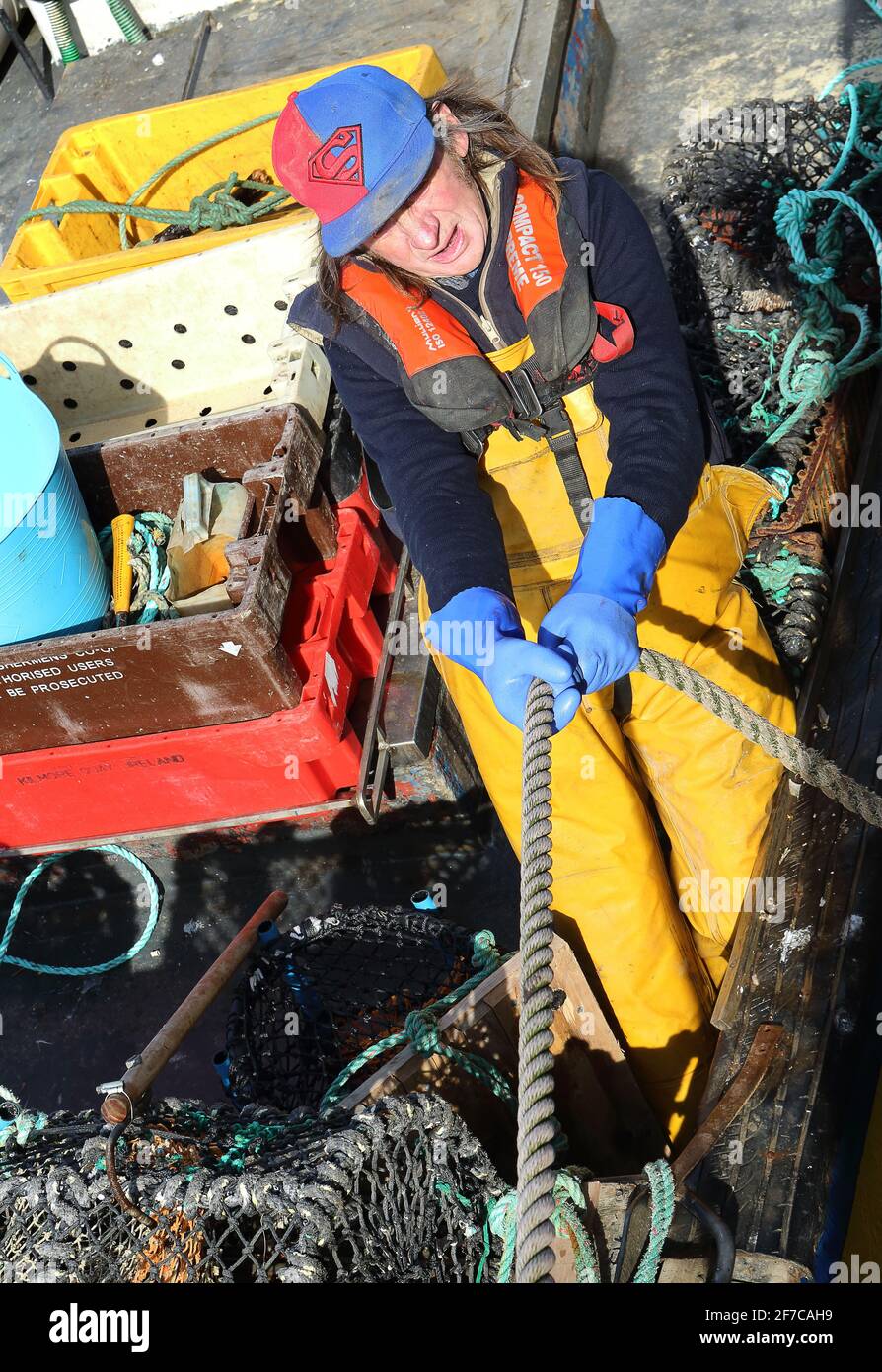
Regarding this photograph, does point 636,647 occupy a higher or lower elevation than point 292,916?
higher

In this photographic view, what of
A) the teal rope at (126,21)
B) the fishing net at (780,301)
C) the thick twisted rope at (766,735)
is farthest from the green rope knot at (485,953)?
the teal rope at (126,21)

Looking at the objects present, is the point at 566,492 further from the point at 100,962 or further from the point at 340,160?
the point at 100,962

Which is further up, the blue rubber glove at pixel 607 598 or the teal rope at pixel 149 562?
the blue rubber glove at pixel 607 598

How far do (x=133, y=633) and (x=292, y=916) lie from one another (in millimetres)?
1389

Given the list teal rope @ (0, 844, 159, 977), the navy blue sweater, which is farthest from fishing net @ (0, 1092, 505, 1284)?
teal rope @ (0, 844, 159, 977)

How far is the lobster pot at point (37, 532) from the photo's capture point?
12.4 feet

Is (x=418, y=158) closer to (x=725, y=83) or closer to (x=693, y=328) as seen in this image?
(x=693, y=328)

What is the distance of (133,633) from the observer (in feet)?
12.1

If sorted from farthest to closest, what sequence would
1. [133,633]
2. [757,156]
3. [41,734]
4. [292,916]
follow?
[757,156]
[292,916]
[41,734]
[133,633]

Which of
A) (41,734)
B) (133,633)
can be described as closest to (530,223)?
(133,633)

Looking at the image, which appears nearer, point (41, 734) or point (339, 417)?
point (41, 734)

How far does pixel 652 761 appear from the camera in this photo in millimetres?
3221

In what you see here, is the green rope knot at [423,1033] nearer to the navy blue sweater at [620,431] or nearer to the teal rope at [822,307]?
the navy blue sweater at [620,431]

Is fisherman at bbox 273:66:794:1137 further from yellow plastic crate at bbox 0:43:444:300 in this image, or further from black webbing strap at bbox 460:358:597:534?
yellow plastic crate at bbox 0:43:444:300
